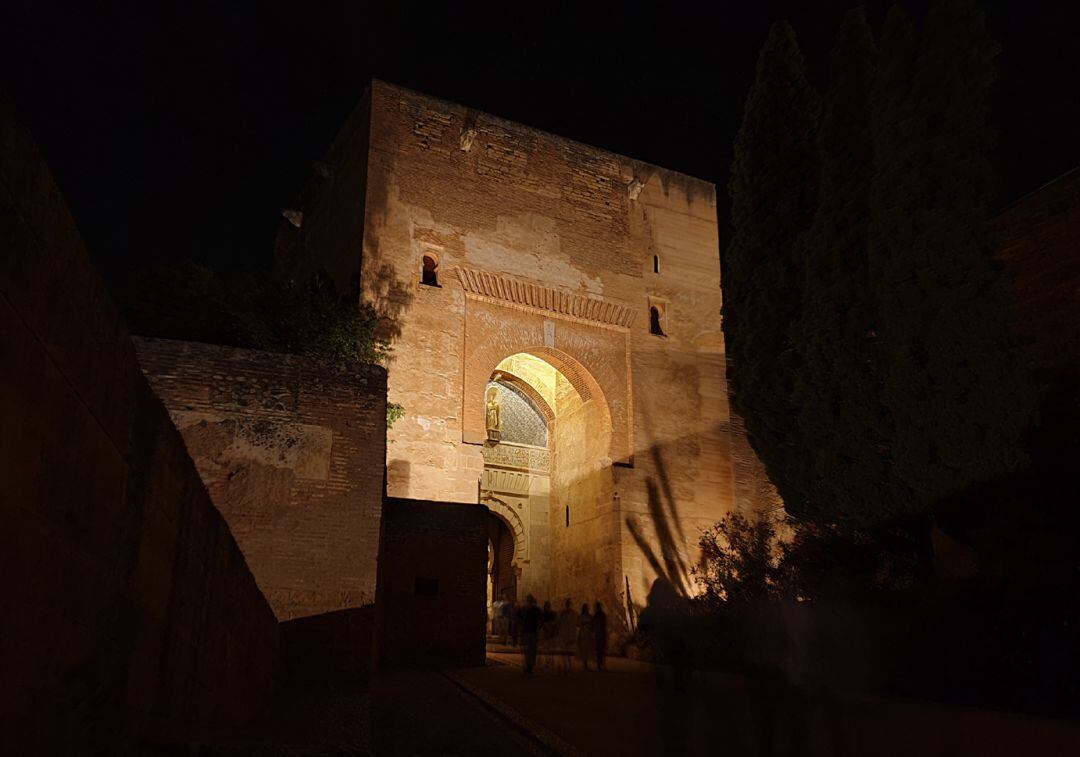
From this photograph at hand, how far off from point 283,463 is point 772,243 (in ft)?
30.2

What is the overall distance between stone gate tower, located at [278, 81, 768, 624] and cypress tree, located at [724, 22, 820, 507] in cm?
262

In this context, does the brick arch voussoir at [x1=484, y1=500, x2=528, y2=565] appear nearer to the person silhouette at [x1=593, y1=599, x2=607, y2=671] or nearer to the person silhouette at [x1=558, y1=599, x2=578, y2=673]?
the person silhouette at [x1=558, y1=599, x2=578, y2=673]

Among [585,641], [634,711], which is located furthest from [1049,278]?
[634,711]

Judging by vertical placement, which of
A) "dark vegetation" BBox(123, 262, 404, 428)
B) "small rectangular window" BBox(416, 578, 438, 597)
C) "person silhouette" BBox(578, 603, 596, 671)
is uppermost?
"dark vegetation" BBox(123, 262, 404, 428)

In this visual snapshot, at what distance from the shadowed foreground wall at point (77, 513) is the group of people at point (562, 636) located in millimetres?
8154

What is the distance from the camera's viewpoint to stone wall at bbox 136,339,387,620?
8.65 meters

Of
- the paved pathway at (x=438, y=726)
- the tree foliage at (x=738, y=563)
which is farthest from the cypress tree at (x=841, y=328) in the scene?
the paved pathway at (x=438, y=726)

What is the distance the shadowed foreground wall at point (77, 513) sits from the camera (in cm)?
195

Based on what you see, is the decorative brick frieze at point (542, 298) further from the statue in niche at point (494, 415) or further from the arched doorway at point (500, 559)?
the arched doorway at point (500, 559)

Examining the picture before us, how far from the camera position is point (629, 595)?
53.0ft

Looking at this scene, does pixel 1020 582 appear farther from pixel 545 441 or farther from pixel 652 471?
pixel 545 441

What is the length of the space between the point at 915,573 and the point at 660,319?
920 cm

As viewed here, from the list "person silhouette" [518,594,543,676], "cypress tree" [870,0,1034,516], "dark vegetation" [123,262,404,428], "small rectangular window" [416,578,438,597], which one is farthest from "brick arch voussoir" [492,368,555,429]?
"cypress tree" [870,0,1034,516]

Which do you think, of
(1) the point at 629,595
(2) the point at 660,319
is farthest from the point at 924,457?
(2) the point at 660,319
